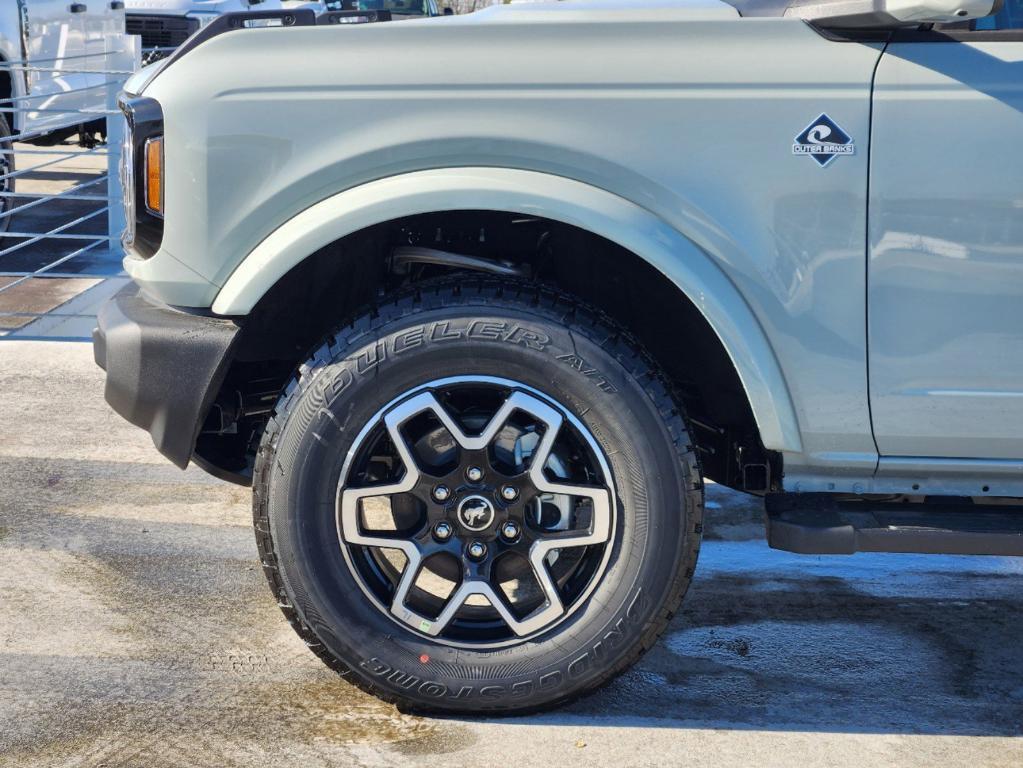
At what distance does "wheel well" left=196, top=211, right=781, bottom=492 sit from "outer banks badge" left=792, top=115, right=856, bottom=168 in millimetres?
509

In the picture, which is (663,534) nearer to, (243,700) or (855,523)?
(855,523)

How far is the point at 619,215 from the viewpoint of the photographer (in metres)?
2.71

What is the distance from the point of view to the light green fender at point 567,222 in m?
2.71

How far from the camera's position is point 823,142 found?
2.68m

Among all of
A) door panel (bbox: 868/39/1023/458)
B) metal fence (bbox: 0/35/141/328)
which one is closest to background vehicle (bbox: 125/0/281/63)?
metal fence (bbox: 0/35/141/328)

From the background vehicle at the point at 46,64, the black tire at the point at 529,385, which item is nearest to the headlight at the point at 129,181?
the black tire at the point at 529,385

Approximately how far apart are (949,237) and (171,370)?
176 cm

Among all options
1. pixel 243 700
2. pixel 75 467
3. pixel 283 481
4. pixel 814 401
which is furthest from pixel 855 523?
pixel 75 467

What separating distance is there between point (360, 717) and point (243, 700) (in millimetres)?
306

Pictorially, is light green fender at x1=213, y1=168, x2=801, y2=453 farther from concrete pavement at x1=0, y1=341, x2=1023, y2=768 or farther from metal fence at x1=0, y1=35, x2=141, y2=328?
metal fence at x1=0, y1=35, x2=141, y2=328

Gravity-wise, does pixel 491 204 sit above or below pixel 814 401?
above

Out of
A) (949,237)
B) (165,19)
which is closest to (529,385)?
(949,237)

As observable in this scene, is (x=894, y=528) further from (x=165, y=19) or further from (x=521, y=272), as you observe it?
(x=165, y=19)

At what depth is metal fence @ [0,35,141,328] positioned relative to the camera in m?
7.35
